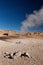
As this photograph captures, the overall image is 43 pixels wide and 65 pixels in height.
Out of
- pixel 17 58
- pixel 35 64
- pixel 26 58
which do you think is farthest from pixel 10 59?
pixel 35 64

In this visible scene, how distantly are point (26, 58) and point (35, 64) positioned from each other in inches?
47.3

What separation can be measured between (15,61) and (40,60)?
1.44 metres

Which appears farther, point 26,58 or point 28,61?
point 26,58

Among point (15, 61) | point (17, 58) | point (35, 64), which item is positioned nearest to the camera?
point (35, 64)

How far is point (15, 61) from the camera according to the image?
7723 mm

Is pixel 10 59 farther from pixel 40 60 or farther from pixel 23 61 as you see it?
pixel 40 60

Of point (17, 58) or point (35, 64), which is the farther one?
point (17, 58)

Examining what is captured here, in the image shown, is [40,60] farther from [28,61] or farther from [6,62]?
[6,62]

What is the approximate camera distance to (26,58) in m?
8.27

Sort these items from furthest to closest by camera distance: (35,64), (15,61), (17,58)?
1. (17,58)
2. (15,61)
3. (35,64)

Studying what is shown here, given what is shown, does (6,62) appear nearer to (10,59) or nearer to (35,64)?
(10,59)

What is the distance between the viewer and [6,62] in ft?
24.9

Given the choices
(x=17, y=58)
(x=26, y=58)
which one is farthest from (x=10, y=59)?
(x=26, y=58)

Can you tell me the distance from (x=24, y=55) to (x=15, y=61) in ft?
3.75
